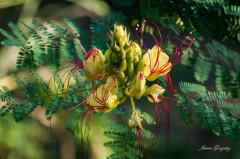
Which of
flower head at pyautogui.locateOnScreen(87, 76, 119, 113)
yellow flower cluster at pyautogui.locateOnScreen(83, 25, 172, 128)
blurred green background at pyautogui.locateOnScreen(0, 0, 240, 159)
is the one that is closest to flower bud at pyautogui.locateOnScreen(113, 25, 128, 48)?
yellow flower cluster at pyautogui.locateOnScreen(83, 25, 172, 128)

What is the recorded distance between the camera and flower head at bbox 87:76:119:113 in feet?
3.36

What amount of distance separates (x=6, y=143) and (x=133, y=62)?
1.24 metres

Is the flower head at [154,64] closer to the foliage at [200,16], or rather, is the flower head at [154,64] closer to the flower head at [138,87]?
the flower head at [138,87]

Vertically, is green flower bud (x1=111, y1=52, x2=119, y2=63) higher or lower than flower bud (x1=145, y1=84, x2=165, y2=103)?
higher

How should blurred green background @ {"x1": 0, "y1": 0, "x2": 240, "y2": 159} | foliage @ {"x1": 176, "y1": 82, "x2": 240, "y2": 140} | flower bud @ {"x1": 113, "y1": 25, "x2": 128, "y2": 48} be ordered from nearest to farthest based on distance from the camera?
flower bud @ {"x1": 113, "y1": 25, "x2": 128, "y2": 48}, foliage @ {"x1": 176, "y1": 82, "x2": 240, "y2": 140}, blurred green background @ {"x1": 0, "y1": 0, "x2": 240, "y2": 159}

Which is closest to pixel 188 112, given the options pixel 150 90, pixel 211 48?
pixel 150 90

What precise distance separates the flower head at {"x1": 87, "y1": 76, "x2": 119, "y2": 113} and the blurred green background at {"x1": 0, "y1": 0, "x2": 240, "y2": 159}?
43 centimetres

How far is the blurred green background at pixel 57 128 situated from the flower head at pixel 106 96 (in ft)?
1.42

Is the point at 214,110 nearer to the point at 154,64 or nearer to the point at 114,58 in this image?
the point at 154,64

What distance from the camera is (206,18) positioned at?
1366mm

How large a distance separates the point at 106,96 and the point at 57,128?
4.32ft

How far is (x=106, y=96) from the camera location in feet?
3.35

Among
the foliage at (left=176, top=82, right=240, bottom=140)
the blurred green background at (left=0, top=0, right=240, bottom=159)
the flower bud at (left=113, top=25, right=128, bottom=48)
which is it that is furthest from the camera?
the blurred green background at (left=0, top=0, right=240, bottom=159)

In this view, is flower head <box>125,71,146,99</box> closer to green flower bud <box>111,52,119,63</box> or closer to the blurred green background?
green flower bud <box>111,52,119,63</box>
